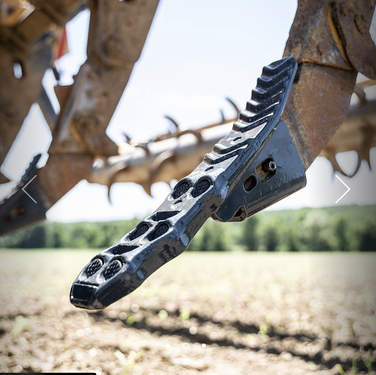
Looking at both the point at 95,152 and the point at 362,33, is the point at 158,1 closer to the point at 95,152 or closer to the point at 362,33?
the point at 95,152

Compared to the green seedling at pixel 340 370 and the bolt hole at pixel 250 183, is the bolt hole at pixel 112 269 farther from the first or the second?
the green seedling at pixel 340 370

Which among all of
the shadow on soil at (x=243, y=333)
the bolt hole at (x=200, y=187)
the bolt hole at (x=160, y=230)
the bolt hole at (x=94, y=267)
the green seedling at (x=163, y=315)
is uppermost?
the bolt hole at (x=200, y=187)

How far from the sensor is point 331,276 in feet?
19.4

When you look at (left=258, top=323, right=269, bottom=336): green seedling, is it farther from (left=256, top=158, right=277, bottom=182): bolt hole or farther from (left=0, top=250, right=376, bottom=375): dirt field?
(left=256, top=158, right=277, bottom=182): bolt hole

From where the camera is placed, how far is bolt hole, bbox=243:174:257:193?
907 millimetres

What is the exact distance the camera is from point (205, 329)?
3.46 metres

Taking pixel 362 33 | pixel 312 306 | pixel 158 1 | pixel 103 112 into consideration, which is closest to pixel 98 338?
pixel 103 112

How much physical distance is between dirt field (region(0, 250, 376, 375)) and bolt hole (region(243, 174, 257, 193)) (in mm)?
1076

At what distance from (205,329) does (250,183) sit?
286 centimetres

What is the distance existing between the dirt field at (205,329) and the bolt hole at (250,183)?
108cm

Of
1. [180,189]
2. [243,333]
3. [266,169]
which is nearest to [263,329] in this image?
[243,333]

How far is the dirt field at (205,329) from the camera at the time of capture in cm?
262

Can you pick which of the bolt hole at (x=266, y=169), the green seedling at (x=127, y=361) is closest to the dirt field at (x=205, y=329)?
the green seedling at (x=127, y=361)

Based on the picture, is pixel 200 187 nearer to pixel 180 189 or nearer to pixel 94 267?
pixel 180 189
